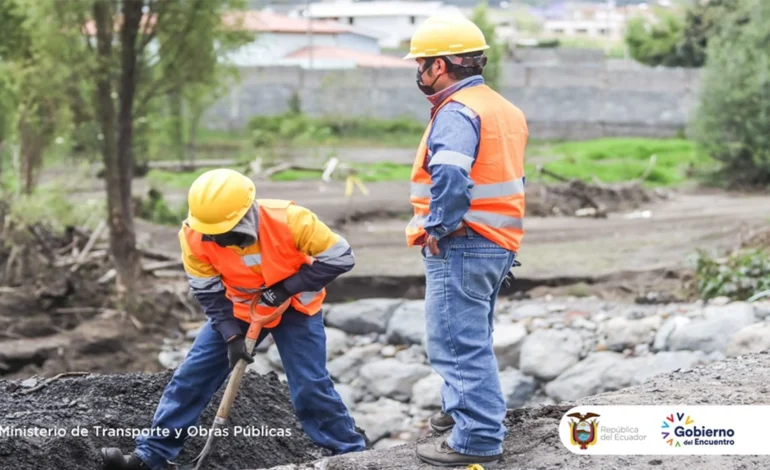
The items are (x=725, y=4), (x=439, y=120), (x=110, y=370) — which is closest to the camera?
(x=439, y=120)

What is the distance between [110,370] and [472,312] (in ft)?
26.1

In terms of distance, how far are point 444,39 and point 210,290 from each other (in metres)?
1.85

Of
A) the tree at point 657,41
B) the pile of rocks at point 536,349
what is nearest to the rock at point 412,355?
the pile of rocks at point 536,349

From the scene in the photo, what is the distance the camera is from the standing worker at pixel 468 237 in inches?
211

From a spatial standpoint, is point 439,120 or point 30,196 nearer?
point 439,120

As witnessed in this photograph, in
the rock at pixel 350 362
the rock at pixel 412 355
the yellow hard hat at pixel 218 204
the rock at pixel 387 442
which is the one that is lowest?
the rock at pixel 387 442

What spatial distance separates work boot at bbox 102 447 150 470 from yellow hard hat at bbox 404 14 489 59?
257cm

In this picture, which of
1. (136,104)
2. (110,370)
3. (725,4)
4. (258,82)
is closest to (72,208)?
(136,104)

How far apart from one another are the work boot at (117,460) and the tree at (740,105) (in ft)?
73.8

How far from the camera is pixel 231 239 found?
19.2 feet

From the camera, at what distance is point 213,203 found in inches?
226

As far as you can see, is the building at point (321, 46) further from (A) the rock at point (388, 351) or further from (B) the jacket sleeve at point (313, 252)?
(B) the jacket sleeve at point (313, 252)

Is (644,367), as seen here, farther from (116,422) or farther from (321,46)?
(321,46)

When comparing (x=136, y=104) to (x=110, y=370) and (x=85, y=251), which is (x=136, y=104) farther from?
(x=110, y=370)
